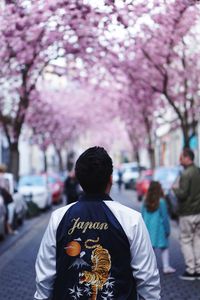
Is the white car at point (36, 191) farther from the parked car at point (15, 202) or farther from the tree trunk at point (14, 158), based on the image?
the parked car at point (15, 202)

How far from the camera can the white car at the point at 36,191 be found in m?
25.4

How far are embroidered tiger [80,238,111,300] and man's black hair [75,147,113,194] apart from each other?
32cm

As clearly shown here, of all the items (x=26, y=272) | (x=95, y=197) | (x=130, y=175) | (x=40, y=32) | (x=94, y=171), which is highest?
(x=40, y=32)

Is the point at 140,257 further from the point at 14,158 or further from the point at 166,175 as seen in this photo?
the point at 166,175

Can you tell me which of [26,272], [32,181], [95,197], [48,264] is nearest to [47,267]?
[48,264]

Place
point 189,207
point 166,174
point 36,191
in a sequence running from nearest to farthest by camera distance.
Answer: point 189,207, point 166,174, point 36,191

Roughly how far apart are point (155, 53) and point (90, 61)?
3.45m

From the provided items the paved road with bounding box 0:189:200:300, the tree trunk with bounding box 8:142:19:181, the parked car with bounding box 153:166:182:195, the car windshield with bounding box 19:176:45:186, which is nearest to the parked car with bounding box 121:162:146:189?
the car windshield with bounding box 19:176:45:186

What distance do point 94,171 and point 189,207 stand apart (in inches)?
247

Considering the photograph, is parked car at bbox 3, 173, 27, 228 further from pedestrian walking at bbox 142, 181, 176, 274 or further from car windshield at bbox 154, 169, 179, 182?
pedestrian walking at bbox 142, 181, 176, 274

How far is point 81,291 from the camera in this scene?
3572mm

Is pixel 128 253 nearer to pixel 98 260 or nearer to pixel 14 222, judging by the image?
pixel 98 260

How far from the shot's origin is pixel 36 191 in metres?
25.8

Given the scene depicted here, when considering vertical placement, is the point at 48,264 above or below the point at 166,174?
above
